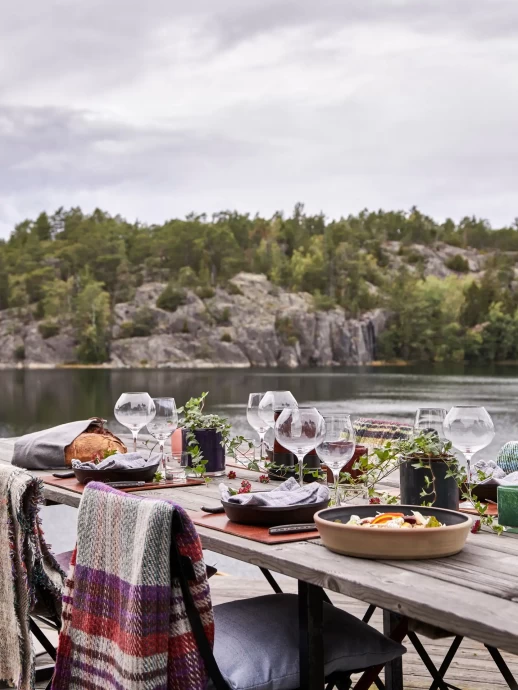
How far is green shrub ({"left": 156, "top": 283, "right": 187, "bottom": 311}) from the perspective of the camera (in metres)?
71.5

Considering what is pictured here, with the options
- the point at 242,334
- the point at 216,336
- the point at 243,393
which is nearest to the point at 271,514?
the point at 243,393

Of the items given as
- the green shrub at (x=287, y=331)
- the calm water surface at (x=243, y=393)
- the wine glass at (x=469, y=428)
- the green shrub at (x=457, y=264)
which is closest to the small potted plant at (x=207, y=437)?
the wine glass at (x=469, y=428)

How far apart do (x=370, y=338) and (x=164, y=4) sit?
118 feet

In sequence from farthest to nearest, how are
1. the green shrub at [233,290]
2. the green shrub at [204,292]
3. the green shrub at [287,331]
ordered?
the green shrub at [233,290]
the green shrub at [204,292]
the green shrub at [287,331]

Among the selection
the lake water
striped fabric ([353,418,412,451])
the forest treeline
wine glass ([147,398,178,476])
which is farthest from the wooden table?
the forest treeline

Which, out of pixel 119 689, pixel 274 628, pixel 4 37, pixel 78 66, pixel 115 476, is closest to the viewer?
pixel 119 689

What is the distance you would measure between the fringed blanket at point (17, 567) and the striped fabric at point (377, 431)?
170cm

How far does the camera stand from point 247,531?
1.93 m

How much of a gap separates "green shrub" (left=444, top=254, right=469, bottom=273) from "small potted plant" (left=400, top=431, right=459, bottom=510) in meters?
97.5

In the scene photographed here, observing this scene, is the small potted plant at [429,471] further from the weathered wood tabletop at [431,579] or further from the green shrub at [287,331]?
the green shrub at [287,331]

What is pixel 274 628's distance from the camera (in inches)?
79.3

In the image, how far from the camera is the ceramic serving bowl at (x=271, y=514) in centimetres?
197

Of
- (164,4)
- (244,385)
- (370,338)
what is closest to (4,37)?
(164,4)

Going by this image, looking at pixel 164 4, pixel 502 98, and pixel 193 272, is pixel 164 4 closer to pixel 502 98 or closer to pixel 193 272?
pixel 193 272
